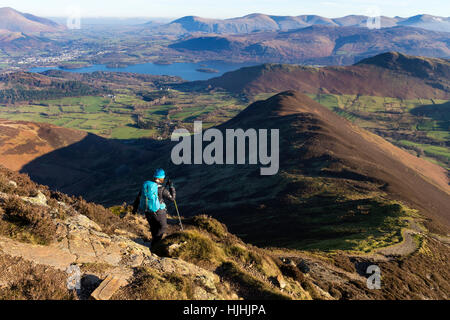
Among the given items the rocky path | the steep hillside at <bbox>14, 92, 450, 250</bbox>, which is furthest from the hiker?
the steep hillside at <bbox>14, 92, 450, 250</bbox>

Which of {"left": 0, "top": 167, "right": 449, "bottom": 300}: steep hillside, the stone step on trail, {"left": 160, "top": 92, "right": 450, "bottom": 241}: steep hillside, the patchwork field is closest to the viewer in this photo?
the stone step on trail

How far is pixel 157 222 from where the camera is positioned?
10.3 meters

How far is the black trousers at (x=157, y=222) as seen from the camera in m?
10.1

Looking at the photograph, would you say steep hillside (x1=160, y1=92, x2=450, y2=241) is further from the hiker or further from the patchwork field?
the patchwork field

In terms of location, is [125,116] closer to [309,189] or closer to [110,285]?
[309,189]

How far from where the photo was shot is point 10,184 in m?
12.2

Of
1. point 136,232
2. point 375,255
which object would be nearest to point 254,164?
point 375,255

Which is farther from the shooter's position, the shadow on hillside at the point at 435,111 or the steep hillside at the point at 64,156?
the shadow on hillside at the point at 435,111

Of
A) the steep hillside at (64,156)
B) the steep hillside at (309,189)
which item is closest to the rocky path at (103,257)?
the steep hillside at (309,189)

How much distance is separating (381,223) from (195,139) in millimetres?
70704

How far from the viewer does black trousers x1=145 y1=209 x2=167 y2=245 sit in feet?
33.1

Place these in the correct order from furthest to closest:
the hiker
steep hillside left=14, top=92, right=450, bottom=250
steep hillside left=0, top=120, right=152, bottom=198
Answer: steep hillside left=0, top=120, right=152, bottom=198
steep hillside left=14, top=92, right=450, bottom=250
the hiker

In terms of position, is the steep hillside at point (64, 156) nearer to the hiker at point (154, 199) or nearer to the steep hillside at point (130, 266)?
the steep hillside at point (130, 266)

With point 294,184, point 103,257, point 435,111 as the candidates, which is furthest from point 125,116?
point 435,111
